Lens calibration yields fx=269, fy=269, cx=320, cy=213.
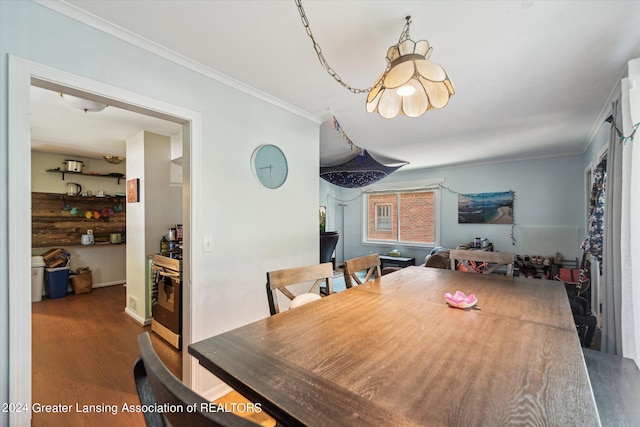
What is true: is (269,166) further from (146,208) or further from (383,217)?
(383,217)

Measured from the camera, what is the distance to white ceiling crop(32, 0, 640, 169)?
1.37m

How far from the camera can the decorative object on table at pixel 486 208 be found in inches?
195

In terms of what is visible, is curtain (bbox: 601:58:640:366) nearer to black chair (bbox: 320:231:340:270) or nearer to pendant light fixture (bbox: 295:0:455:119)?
pendant light fixture (bbox: 295:0:455:119)

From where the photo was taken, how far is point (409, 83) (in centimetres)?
137

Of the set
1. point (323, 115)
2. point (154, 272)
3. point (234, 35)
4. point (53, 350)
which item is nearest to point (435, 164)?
point (323, 115)

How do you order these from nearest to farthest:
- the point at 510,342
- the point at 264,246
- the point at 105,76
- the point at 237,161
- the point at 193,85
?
the point at 510,342, the point at 105,76, the point at 193,85, the point at 237,161, the point at 264,246

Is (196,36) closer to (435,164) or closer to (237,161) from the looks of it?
(237,161)

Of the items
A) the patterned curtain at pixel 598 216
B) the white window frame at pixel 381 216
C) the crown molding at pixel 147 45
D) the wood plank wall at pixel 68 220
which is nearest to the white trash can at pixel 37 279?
the wood plank wall at pixel 68 220

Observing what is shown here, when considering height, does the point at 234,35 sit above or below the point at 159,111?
above

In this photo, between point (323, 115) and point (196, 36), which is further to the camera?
point (323, 115)

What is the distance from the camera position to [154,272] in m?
3.02

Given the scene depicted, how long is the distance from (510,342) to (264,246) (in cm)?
179

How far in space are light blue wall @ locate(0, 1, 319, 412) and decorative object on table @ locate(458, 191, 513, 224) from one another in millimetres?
3884

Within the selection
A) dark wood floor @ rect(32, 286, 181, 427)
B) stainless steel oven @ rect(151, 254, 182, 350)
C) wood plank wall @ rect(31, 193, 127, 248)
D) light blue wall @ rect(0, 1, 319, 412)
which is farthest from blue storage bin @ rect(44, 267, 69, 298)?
light blue wall @ rect(0, 1, 319, 412)
